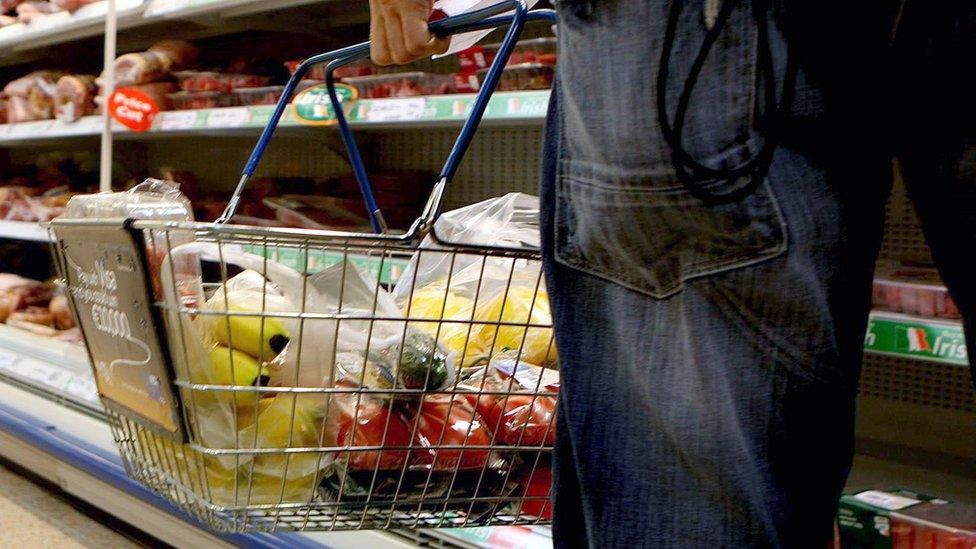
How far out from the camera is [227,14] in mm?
2402

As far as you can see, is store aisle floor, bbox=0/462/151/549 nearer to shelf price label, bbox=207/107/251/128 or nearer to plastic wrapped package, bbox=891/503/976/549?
shelf price label, bbox=207/107/251/128

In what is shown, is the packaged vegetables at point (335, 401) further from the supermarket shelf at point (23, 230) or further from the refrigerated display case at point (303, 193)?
the supermarket shelf at point (23, 230)

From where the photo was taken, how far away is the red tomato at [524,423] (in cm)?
79

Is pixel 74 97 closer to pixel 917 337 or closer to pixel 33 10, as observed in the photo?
pixel 33 10

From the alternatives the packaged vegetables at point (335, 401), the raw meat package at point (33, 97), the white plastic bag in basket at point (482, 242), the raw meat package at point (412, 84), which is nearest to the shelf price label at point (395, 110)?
the raw meat package at point (412, 84)

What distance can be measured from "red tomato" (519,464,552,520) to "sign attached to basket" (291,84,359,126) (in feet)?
3.84

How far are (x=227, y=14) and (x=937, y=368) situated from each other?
6.51 ft

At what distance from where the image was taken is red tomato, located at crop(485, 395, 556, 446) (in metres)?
0.79

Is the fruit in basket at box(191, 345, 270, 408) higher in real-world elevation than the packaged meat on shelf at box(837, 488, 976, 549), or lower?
higher

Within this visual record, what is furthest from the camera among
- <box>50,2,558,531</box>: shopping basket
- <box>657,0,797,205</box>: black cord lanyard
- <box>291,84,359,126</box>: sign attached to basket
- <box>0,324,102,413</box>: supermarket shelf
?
<box>0,324,102,413</box>: supermarket shelf

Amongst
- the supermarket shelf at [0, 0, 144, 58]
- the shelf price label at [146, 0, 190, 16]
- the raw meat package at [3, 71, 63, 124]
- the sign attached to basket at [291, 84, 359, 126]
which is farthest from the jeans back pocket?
the raw meat package at [3, 71, 63, 124]

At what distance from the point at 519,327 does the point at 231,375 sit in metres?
0.33

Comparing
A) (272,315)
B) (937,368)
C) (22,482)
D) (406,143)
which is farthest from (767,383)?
(22,482)

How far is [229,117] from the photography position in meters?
2.08
